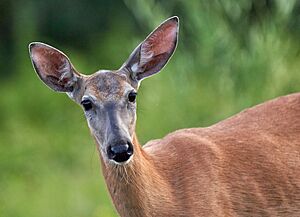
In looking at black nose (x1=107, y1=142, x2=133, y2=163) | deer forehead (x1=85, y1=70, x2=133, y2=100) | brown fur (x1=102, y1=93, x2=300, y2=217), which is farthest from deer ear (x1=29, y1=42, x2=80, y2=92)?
black nose (x1=107, y1=142, x2=133, y2=163)

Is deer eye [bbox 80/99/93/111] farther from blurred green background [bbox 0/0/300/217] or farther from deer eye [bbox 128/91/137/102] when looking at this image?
blurred green background [bbox 0/0/300/217]

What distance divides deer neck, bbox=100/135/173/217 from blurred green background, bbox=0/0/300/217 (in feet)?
6.47

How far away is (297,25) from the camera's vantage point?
11.2m

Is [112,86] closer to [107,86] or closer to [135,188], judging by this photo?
[107,86]

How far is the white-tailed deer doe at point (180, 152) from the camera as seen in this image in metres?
7.40

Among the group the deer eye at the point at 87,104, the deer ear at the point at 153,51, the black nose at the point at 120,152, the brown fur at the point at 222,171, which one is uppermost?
the deer ear at the point at 153,51

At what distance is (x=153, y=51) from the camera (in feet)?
25.5

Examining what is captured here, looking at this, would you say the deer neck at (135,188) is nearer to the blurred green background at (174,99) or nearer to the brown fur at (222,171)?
the brown fur at (222,171)

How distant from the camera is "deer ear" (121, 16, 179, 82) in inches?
303

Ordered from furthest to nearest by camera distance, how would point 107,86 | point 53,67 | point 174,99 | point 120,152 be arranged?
point 174,99, point 53,67, point 107,86, point 120,152

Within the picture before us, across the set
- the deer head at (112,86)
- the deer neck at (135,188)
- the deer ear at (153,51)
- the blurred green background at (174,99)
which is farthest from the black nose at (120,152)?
the blurred green background at (174,99)

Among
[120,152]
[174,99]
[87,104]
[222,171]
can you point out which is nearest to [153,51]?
[87,104]

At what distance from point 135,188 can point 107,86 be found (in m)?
0.51

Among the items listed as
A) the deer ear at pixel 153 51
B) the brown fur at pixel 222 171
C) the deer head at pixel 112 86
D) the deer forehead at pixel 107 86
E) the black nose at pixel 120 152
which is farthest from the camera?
the deer ear at pixel 153 51
